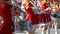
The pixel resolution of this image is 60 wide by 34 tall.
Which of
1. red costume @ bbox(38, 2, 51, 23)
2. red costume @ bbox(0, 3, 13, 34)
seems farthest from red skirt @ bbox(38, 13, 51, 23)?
red costume @ bbox(0, 3, 13, 34)

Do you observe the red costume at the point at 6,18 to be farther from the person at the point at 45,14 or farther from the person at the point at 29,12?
the person at the point at 45,14

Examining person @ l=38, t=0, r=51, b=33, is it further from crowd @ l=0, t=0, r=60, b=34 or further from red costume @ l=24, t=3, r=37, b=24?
red costume @ l=24, t=3, r=37, b=24

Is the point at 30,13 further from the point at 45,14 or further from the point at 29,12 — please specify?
the point at 45,14

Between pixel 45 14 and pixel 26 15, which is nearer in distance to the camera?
pixel 26 15

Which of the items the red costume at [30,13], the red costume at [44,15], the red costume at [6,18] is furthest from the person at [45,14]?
the red costume at [6,18]

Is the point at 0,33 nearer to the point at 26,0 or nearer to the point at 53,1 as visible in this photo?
the point at 26,0

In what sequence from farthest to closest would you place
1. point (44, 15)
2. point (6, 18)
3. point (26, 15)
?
point (44, 15), point (26, 15), point (6, 18)

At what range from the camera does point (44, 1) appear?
2.90 meters

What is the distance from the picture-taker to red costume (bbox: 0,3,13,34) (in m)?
1.31

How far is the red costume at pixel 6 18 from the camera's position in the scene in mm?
1310

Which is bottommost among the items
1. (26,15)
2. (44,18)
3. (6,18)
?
(44,18)

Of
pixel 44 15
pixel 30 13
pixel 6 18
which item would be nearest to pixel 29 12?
pixel 30 13

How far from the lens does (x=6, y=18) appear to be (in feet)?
4.40

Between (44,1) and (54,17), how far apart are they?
0.29 m
